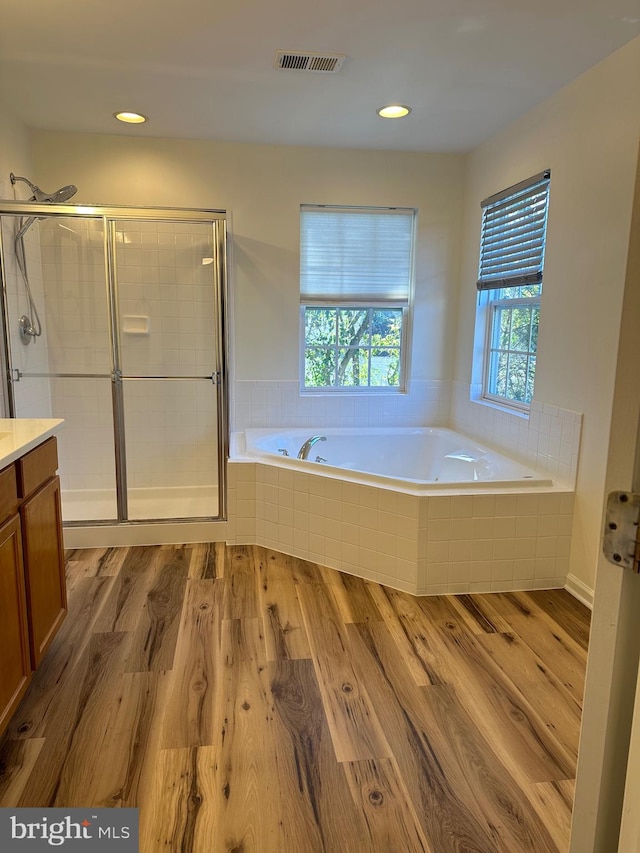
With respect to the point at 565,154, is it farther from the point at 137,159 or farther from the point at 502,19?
the point at 137,159

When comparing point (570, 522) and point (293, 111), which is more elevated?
point (293, 111)

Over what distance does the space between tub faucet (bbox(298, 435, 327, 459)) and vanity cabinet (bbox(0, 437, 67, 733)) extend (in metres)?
1.61

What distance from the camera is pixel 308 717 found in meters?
1.92

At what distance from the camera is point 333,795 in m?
1.61

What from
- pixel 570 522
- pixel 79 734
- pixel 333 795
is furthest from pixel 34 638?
pixel 570 522

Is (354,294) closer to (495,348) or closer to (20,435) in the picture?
(495,348)

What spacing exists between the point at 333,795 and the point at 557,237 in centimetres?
270

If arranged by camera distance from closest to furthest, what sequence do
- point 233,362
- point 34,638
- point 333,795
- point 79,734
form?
point 333,795 < point 79,734 < point 34,638 < point 233,362

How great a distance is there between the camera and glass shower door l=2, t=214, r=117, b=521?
3.54 metres

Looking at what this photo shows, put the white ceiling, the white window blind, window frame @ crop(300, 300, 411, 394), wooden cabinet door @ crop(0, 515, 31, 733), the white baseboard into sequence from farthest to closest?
window frame @ crop(300, 300, 411, 394), the white window blind, the white baseboard, the white ceiling, wooden cabinet door @ crop(0, 515, 31, 733)

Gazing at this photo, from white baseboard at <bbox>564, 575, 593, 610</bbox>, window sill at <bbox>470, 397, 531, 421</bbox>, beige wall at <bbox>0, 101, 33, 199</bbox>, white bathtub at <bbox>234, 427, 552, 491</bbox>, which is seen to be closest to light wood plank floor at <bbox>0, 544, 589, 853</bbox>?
white baseboard at <bbox>564, 575, 593, 610</bbox>

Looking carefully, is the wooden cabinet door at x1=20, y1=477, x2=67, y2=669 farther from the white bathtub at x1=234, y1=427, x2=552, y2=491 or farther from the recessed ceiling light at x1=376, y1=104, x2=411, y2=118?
the recessed ceiling light at x1=376, y1=104, x2=411, y2=118

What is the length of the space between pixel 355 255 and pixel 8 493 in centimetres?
304

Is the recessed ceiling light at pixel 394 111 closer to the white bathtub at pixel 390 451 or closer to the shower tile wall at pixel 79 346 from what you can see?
the shower tile wall at pixel 79 346
